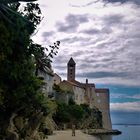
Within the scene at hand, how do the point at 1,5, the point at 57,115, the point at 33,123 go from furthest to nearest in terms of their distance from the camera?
the point at 57,115 → the point at 33,123 → the point at 1,5

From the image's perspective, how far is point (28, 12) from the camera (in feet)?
94.3

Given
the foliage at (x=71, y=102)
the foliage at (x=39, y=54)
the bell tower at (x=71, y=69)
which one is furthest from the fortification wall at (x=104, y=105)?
the foliage at (x=39, y=54)

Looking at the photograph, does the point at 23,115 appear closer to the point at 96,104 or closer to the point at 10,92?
the point at 10,92

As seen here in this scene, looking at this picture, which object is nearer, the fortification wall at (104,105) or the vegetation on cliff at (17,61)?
the vegetation on cliff at (17,61)

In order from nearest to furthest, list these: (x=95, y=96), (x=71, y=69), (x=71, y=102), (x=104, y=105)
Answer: (x=71, y=102), (x=95, y=96), (x=104, y=105), (x=71, y=69)

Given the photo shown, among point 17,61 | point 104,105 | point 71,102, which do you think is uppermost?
point 104,105

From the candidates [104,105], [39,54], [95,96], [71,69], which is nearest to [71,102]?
[95,96]

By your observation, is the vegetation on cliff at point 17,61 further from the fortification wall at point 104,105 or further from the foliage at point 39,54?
the fortification wall at point 104,105

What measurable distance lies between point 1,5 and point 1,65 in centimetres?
465

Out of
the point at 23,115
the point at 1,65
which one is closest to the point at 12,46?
the point at 1,65

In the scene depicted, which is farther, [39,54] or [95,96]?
[95,96]

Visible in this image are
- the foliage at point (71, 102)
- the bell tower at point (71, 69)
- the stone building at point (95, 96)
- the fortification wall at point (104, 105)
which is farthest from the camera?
the bell tower at point (71, 69)

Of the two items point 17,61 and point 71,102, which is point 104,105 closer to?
point 71,102

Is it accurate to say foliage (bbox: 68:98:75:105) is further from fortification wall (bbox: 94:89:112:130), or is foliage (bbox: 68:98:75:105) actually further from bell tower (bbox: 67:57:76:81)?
bell tower (bbox: 67:57:76:81)
